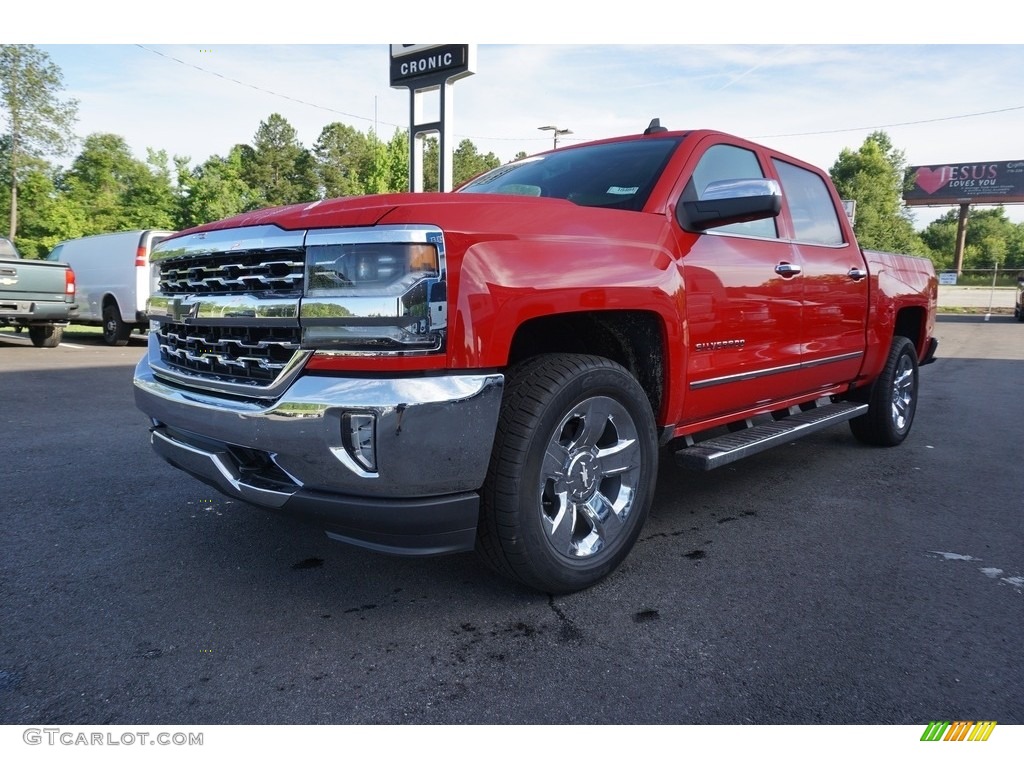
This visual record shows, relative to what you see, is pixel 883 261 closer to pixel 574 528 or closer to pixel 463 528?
pixel 574 528

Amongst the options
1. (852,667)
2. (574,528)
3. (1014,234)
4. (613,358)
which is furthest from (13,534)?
(1014,234)

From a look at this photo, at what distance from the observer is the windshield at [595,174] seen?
3.21 metres

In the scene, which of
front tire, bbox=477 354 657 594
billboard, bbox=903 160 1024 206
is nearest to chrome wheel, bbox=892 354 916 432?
front tire, bbox=477 354 657 594

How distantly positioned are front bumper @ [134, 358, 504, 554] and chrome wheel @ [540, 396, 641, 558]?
0.38m

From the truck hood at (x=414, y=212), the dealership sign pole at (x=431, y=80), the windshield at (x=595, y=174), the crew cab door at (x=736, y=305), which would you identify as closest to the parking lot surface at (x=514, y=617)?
the crew cab door at (x=736, y=305)

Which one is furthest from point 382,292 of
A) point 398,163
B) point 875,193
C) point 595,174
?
point 875,193

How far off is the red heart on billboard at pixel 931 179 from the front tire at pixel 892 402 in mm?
63129

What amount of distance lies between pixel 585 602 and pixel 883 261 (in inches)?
141

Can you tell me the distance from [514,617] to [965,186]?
68412 mm

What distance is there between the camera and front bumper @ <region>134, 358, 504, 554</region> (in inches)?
82.2

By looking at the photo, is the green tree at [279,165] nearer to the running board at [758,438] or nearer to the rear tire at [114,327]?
the rear tire at [114,327]

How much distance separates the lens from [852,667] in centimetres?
219

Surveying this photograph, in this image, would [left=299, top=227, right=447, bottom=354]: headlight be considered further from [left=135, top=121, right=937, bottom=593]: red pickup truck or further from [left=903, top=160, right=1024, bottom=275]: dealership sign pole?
[left=903, top=160, right=1024, bottom=275]: dealership sign pole

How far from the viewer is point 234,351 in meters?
2.48
